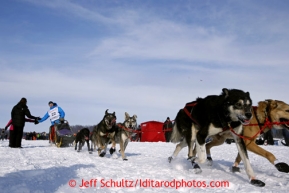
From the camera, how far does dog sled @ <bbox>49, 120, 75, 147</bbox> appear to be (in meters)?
12.5

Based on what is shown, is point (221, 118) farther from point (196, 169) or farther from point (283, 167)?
point (283, 167)

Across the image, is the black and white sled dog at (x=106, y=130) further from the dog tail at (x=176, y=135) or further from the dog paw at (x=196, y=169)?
the dog paw at (x=196, y=169)

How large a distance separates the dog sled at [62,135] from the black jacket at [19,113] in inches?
57.0

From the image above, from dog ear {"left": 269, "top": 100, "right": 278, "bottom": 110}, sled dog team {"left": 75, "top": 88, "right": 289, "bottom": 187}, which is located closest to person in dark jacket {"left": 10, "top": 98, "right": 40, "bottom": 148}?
sled dog team {"left": 75, "top": 88, "right": 289, "bottom": 187}

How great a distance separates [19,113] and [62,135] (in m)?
1.97

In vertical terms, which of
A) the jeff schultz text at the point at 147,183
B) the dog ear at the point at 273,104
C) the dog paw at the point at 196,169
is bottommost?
the jeff schultz text at the point at 147,183

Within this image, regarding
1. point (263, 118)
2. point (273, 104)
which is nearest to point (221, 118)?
point (263, 118)

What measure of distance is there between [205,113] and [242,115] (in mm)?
826

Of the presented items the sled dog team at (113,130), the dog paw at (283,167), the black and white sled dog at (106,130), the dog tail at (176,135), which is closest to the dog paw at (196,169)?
the dog paw at (283,167)

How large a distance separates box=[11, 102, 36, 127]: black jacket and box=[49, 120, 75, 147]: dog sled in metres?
1.45

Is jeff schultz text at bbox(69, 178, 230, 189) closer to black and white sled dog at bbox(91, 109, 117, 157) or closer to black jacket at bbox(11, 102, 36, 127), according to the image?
black and white sled dog at bbox(91, 109, 117, 157)

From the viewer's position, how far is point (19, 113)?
38.5 feet

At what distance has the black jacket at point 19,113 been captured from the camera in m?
11.6

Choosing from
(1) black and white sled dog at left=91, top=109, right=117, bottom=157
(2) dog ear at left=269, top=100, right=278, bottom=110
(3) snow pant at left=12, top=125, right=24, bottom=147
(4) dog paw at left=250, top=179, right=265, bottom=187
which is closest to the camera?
(4) dog paw at left=250, top=179, right=265, bottom=187
